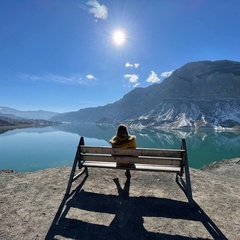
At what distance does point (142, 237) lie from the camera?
4.54 meters

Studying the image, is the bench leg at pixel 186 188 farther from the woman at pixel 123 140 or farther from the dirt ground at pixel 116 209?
the woman at pixel 123 140

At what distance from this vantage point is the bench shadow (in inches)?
182

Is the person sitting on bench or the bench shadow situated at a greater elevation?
the person sitting on bench

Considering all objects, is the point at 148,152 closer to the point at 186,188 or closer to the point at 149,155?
the point at 149,155

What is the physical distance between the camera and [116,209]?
227 inches

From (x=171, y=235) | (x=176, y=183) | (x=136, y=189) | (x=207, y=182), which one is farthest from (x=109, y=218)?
(x=207, y=182)

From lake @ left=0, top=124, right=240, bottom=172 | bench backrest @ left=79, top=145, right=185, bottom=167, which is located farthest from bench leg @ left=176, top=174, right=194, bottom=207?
lake @ left=0, top=124, right=240, bottom=172

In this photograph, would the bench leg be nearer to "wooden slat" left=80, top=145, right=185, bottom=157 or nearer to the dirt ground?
the dirt ground

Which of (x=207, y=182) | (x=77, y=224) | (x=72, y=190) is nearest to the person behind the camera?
(x=77, y=224)

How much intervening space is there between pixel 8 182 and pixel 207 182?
8.14 meters

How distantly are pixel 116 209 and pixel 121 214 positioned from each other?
32cm

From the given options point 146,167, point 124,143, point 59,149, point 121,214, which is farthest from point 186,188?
point 59,149

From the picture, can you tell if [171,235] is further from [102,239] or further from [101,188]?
[101,188]

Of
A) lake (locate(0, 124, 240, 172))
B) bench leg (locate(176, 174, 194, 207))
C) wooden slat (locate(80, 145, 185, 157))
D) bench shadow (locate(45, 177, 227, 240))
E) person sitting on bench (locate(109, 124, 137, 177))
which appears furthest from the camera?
lake (locate(0, 124, 240, 172))
